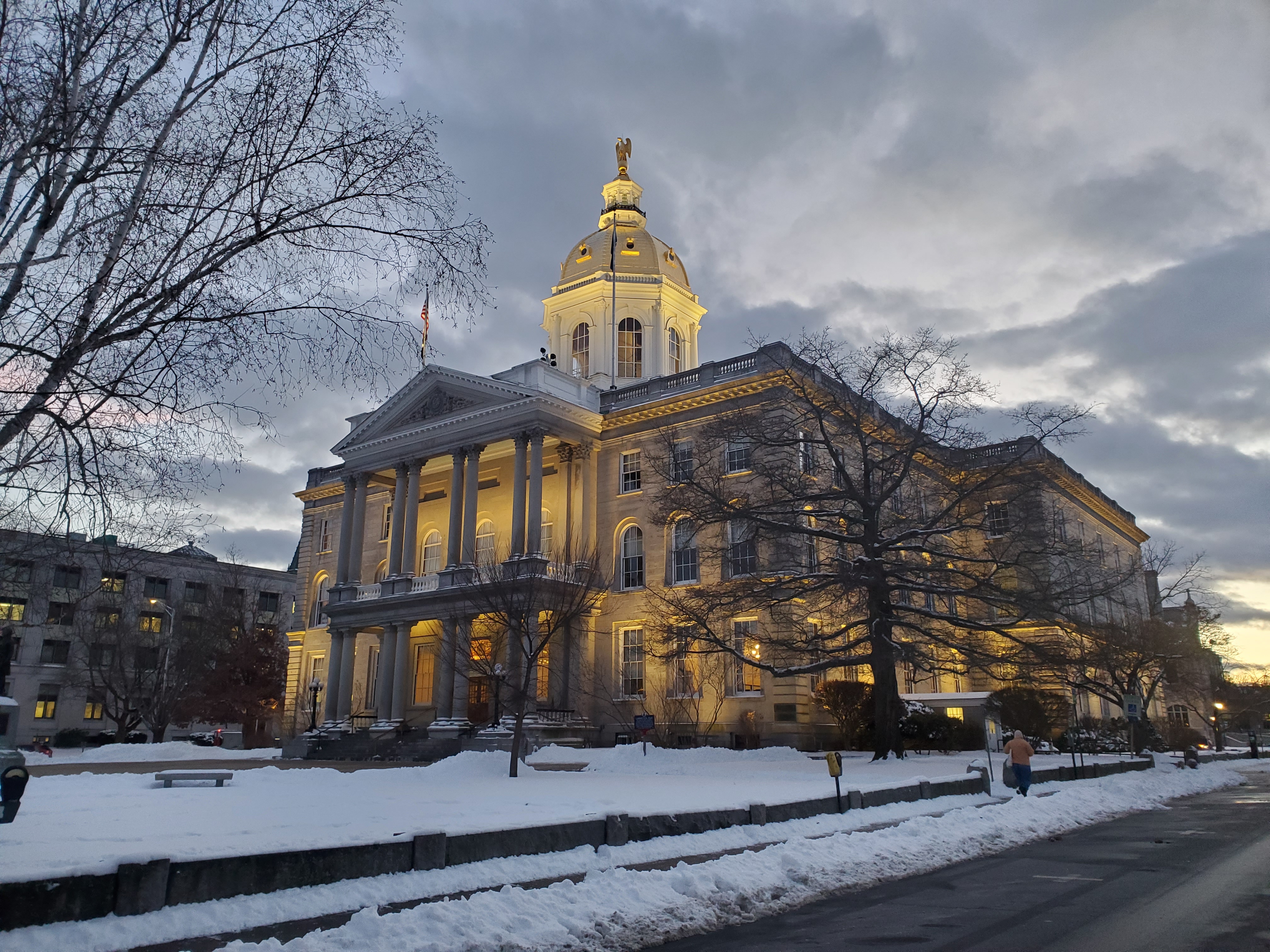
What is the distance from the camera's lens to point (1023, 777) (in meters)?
19.5

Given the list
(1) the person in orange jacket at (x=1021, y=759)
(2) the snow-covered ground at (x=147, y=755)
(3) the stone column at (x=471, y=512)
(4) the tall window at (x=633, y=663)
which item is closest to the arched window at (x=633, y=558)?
(4) the tall window at (x=633, y=663)

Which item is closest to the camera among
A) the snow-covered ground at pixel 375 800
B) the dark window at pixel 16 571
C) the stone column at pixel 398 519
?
the dark window at pixel 16 571

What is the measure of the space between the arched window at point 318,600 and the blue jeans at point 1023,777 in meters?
43.1

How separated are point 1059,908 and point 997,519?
816 inches

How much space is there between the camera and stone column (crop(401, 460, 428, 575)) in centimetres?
4334

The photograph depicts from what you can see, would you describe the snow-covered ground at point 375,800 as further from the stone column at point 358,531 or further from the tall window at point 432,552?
the tall window at point 432,552

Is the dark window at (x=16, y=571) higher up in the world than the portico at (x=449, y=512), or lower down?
lower down

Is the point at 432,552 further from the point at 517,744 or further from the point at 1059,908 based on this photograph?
the point at 1059,908

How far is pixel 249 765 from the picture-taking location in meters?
32.5

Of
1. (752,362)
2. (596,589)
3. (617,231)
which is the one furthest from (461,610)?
(617,231)

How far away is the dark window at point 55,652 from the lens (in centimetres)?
6981

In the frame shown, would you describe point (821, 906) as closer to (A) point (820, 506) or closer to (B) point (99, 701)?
(A) point (820, 506)

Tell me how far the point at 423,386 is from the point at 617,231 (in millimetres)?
17151

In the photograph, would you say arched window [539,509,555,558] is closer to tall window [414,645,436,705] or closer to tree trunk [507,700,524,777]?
tall window [414,645,436,705]
